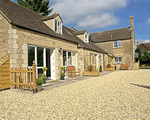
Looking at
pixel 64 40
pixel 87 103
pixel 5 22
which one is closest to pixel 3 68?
pixel 5 22

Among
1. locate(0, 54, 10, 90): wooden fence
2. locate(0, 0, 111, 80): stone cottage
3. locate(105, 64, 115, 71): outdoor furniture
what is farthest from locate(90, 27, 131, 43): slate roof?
locate(0, 54, 10, 90): wooden fence

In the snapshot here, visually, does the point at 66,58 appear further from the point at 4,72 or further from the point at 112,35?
the point at 112,35

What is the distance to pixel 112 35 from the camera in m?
26.4

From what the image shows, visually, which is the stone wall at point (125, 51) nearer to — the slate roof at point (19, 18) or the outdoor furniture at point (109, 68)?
the outdoor furniture at point (109, 68)

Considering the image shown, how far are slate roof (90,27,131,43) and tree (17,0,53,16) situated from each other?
11475 mm

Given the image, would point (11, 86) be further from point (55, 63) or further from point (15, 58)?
point (55, 63)

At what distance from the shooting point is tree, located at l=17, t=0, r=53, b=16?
890 inches

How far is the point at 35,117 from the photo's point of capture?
132 inches

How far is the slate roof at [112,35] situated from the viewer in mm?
24513

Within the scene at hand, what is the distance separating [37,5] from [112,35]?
16173 millimetres

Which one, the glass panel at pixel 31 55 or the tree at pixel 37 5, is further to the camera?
the tree at pixel 37 5

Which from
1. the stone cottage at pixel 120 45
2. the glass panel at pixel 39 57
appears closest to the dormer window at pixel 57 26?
the glass panel at pixel 39 57

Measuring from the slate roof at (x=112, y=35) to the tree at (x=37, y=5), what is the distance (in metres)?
11.5

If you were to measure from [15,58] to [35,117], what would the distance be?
438 centimetres
